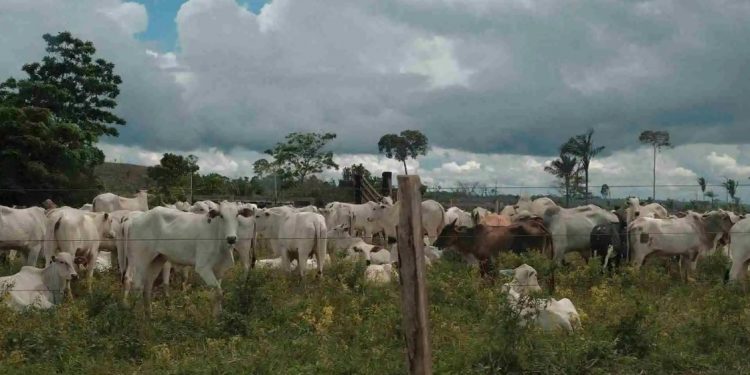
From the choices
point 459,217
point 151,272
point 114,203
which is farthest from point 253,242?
point 459,217

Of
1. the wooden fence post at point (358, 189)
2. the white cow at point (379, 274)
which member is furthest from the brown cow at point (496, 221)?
the wooden fence post at point (358, 189)

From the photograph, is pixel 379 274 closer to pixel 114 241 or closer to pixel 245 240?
pixel 245 240

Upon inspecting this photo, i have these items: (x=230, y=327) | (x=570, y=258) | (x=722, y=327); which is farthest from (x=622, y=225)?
(x=230, y=327)

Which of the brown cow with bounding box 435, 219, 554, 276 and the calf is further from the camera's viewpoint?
the calf

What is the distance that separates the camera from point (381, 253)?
19016 mm

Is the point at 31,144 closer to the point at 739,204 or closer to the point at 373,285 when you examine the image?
the point at 373,285

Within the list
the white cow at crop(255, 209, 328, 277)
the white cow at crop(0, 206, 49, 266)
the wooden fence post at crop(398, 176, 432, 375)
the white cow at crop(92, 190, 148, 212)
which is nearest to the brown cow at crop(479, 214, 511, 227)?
the white cow at crop(255, 209, 328, 277)

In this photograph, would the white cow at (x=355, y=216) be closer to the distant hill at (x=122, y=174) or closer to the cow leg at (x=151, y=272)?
the cow leg at (x=151, y=272)

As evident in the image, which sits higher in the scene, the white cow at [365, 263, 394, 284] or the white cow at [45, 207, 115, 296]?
the white cow at [45, 207, 115, 296]

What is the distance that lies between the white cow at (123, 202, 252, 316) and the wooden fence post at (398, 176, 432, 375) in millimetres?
6808

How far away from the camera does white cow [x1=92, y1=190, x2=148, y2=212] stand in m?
22.4

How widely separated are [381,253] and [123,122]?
2633 centimetres

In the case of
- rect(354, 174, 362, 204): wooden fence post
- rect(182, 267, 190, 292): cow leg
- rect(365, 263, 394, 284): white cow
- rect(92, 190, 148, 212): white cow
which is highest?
rect(354, 174, 362, 204): wooden fence post

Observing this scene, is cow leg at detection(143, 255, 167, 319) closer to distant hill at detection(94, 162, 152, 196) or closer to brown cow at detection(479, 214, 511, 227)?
brown cow at detection(479, 214, 511, 227)
